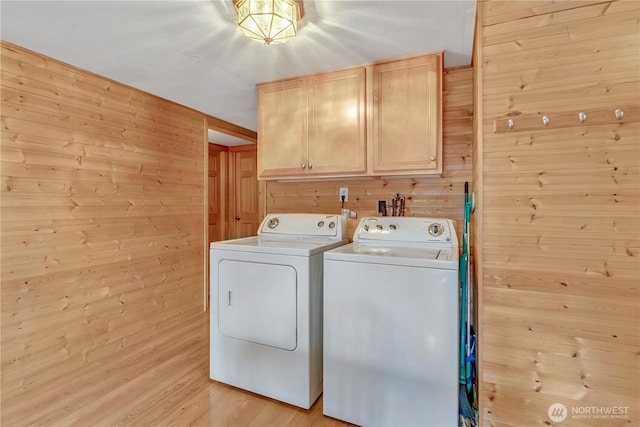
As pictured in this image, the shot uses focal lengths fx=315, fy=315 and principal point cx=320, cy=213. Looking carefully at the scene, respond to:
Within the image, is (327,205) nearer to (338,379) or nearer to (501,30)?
(338,379)

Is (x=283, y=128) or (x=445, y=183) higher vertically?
(x=283, y=128)

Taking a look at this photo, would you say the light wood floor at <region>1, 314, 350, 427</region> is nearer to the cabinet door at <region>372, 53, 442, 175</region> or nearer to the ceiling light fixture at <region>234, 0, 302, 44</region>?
the cabinet door at <region>372, 53, 442, 175</region>

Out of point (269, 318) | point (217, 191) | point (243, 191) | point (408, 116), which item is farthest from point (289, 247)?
point (217, 191)

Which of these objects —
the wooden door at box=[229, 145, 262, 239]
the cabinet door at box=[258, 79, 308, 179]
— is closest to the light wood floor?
the cabinet door at box=[258, 79, 308, 179]

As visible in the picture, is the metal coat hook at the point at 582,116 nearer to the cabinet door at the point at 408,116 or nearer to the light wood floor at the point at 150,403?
the cabinet door at the point at 408,116

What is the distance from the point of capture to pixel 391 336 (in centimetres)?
163

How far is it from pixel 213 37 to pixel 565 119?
1.78 metres

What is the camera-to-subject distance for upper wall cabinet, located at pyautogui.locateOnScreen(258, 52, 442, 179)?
6.55ft

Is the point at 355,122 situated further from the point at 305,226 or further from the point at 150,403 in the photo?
the point at 150,403

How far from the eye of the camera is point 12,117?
1878mm

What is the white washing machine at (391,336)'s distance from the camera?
1533 mm

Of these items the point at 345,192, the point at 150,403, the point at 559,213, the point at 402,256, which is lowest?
the point at 150,403

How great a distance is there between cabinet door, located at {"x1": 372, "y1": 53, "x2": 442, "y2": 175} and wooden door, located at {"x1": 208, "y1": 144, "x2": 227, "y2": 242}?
2.83 m

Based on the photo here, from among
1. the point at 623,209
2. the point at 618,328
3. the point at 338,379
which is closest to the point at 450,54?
the point at 623,209
